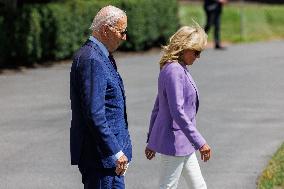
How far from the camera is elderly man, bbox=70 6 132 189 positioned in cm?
487

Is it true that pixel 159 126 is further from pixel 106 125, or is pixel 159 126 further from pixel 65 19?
pixel 65 19

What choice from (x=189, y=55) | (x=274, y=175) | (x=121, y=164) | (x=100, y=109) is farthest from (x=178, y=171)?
(x=274, y=175)

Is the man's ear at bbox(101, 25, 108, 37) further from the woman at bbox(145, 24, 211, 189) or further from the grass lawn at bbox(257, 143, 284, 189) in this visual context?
the grass lawn at bbox(257, 143, 284, 189)

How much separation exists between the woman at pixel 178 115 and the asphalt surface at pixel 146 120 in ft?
6.79

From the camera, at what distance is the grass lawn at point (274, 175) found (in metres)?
7.98

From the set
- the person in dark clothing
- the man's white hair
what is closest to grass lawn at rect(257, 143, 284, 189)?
the man's white hair

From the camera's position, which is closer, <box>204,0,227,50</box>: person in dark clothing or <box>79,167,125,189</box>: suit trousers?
<box>79,167,125,189</box>: suit trousers

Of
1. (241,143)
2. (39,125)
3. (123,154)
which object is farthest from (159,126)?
(39,125)

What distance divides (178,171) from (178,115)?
18.8 inches

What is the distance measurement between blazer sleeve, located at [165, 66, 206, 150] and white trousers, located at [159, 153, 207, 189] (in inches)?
9.5

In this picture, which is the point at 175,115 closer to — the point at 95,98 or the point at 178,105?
the point at 178,105

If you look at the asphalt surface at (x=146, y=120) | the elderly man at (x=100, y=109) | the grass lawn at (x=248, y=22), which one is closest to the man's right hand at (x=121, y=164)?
the elderly man at (x=100, y=109)

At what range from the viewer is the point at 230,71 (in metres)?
17.5

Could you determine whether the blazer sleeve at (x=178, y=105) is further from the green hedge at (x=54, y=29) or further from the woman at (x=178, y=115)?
the green hedge at (x=54, y=29)
